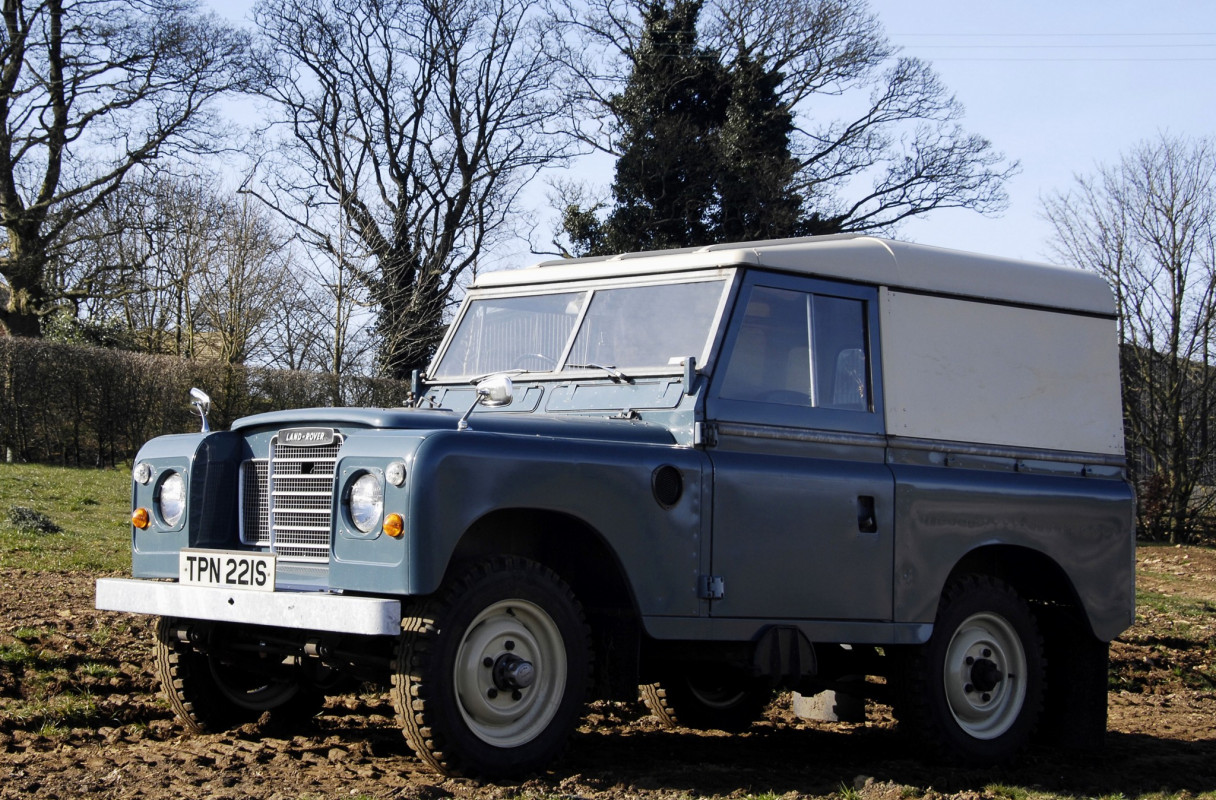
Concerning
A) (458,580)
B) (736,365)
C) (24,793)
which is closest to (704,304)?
(736,365)

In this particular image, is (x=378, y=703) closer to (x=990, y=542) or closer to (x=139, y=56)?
(x=990, y=542)

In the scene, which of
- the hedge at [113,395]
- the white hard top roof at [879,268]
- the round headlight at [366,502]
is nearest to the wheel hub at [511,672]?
the round headlight at [366,502]

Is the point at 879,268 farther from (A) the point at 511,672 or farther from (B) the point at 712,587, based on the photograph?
(A) the point at 511,672

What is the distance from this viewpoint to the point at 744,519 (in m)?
6.33

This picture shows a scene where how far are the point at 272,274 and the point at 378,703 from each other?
876 inches

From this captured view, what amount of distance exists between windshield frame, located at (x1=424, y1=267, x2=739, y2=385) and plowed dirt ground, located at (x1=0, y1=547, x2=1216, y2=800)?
1.91 metres

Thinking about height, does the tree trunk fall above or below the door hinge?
above

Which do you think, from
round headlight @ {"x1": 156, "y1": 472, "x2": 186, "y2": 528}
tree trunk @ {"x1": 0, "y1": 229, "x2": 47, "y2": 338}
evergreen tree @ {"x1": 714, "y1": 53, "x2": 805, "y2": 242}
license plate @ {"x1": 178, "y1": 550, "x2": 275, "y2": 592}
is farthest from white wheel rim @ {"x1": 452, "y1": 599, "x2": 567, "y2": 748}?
evergreen tree @ {"x1": 714, "y1": 53, "x2": 805, "y2": 242}

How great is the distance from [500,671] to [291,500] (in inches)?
50.2

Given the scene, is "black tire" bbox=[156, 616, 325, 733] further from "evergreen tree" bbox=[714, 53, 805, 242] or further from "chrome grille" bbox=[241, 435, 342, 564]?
"evergreen tree" bbox=[714, 53, 805, 242]

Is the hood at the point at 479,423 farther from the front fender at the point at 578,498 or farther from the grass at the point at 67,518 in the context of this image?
the grass at the point at 67,518

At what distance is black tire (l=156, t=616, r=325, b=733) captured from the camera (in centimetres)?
653

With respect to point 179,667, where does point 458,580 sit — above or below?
above

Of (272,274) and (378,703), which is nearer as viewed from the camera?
(378,703)
